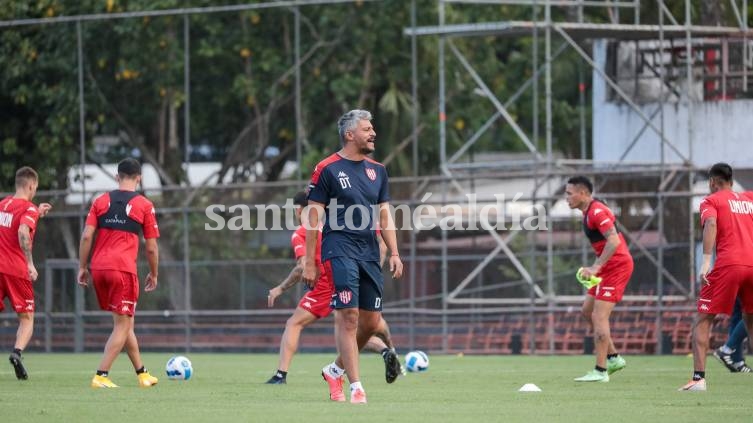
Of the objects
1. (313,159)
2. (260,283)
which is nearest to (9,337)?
(260,283)

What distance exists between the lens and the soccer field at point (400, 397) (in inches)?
397

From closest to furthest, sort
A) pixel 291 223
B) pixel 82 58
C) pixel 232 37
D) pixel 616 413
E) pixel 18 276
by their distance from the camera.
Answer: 1. pixel 616 413
2. pixel 18 276
3. pixel 291 223
4. pixel 82 58
5. pixel 232 37

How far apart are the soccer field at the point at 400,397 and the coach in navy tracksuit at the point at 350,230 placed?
58 cm

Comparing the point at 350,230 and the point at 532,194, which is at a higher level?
the point at 350,230

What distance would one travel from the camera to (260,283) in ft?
84.9

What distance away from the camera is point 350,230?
11047 millimetres

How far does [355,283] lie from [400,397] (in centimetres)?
158

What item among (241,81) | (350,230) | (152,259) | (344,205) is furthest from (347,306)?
(241,81)

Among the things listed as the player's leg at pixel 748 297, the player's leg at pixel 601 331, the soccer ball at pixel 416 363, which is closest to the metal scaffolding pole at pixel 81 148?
the soccer ball at pixel 416 363

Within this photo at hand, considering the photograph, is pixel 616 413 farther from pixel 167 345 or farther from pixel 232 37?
pixel 232 37

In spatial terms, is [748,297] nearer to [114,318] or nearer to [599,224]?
[599,224]

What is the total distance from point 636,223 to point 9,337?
11120 millimetres

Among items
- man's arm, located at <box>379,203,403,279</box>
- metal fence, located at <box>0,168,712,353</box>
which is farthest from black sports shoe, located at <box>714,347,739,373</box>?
metal fence, located at <box>0,168,712,353</box>

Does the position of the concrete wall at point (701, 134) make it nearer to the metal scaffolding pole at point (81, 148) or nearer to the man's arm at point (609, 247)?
the man's arm at point (609, 247)
